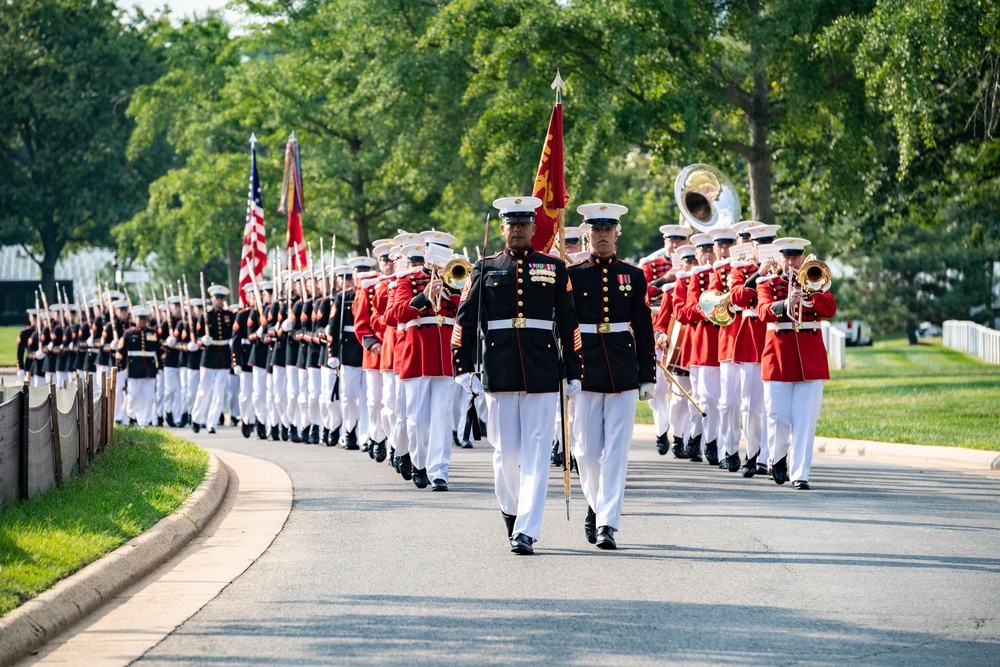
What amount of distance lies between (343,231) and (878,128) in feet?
78.9

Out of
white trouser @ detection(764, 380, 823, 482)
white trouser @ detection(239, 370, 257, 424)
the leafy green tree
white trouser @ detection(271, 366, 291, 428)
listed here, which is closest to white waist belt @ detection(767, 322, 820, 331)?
white trouser @ detection(764, 380, 823, 482)

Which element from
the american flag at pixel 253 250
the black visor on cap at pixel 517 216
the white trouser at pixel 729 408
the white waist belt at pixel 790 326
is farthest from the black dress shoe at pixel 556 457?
the american flag at pixel 253 250

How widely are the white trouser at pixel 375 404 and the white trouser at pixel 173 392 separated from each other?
363 inches

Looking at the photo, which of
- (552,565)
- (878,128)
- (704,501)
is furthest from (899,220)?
(552,565)

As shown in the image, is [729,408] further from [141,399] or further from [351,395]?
[141,399]

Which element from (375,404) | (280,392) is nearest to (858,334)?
(280,392)

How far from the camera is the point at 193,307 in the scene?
24.5 m

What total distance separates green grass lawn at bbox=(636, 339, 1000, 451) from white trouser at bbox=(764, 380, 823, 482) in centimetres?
389

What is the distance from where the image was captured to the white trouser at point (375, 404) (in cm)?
1538

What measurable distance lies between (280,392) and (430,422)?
788 centimetres

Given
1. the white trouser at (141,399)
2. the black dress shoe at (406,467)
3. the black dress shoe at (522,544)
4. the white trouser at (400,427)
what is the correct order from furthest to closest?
the white trouser at (141,399) → the black dress shoe at (406,467) → the white trouser at (400,427) → the black dress shoe at (522,544)

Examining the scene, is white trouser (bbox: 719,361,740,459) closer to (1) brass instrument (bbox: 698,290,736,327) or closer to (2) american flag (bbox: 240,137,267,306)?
(1) brass instrument (bbox: 698,290,736,327)

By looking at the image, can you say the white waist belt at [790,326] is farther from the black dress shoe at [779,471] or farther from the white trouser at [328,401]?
the white trouser at [328,401]

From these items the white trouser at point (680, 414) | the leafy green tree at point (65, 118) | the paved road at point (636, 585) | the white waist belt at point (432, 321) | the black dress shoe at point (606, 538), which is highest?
the leafy green tree at point (65, 118)
